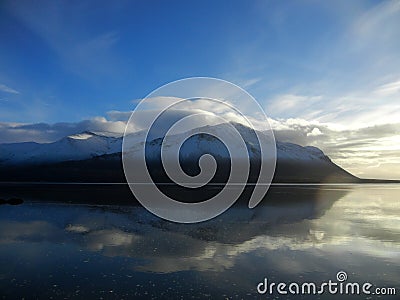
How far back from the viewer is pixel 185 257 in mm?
16234

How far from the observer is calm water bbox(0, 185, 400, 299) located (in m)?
12.1

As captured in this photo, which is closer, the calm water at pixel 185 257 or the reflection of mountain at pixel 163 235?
the calm water at pixel 185 257

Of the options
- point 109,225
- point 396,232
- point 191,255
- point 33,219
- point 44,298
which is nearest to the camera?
point 44,298

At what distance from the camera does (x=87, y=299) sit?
35.8 ft

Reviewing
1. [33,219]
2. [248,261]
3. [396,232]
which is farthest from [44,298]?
[396,232]

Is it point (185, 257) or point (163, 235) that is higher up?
point (163, 235)

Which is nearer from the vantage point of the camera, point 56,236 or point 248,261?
point 248,261

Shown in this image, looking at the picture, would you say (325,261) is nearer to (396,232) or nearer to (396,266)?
(396,266)

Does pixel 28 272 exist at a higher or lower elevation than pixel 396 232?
lower

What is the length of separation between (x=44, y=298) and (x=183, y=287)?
467 cm

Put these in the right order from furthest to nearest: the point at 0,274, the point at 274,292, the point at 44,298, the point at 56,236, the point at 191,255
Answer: the point at 56,236 → the point at 191,255 → the point at 0,274 → the point at 274,292 → the point at 44,298

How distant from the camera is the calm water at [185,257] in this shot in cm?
1206

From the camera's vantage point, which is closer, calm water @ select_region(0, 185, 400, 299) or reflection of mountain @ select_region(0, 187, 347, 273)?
calm water @ select_region(0, 185, 400, 299)

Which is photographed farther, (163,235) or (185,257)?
(163,235)
